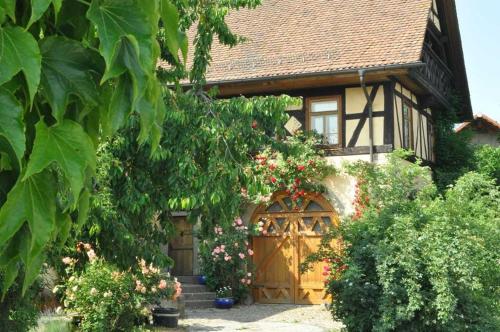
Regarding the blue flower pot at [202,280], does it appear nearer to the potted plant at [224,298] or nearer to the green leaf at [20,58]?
the potted plant at [224,298]

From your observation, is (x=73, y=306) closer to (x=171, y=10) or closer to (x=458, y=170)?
(x=171, y=10)

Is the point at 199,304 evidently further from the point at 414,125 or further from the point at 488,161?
the point at 488,161

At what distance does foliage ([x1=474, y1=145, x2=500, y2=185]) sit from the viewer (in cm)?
1944

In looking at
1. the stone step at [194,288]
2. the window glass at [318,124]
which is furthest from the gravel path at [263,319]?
the window glass at [318,124]

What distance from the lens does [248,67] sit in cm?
1814

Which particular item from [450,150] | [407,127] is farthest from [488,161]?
[407,127]

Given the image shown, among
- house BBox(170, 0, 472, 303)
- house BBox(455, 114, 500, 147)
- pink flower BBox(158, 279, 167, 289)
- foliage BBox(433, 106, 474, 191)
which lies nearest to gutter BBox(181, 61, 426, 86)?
house BBox(170, 0, 472, 303)

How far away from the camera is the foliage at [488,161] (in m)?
19.4

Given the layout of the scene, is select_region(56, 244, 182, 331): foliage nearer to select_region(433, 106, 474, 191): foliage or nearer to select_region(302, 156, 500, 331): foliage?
select_region(302, 156, 500, 331): foliage

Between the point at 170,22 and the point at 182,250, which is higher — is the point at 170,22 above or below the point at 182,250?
below

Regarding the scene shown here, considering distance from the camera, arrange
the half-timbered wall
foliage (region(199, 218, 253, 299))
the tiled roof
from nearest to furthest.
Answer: the tiled roof < the half-timbered wall < foliage (region(199, 218, 253, 299))

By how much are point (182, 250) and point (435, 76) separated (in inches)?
328

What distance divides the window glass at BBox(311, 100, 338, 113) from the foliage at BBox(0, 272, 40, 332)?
987 cm

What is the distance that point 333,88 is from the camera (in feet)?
57.0
